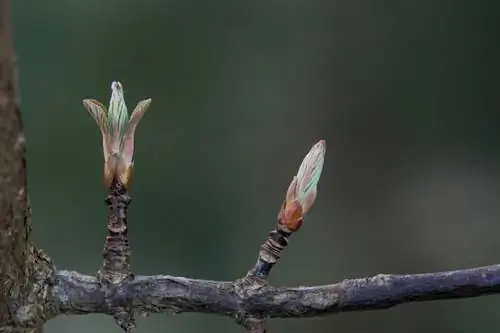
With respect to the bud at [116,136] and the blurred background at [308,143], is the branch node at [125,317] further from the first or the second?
the blurred background at [308,143]

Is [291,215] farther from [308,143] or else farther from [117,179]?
[308,143]

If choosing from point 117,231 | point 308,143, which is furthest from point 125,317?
point 308,143

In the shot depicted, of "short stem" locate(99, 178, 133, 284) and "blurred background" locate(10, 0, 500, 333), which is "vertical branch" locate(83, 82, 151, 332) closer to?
"short stem" locate(99, 178, 133, 284)

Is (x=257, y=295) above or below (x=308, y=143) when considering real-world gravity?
below

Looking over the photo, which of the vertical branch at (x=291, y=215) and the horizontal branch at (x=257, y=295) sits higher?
the vertical branch at (x=291, y=215)

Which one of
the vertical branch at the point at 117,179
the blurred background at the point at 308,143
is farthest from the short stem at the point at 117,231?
the blurred background at the point at 308,143

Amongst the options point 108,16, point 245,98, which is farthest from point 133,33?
point 245,98

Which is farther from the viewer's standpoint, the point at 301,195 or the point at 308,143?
the point at 308,143
